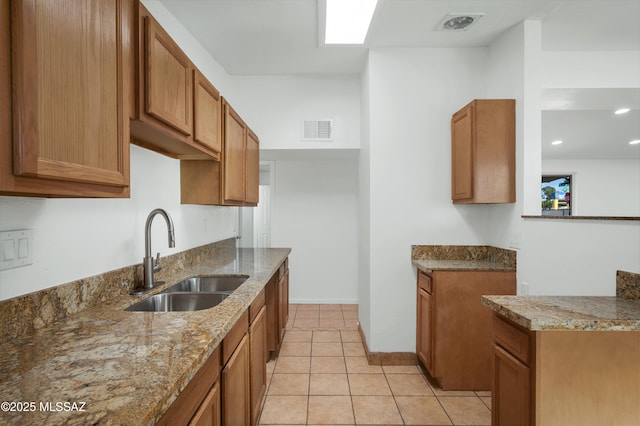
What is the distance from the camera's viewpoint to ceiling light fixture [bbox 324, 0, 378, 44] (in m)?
2.22

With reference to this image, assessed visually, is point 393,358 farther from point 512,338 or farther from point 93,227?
point 93,227

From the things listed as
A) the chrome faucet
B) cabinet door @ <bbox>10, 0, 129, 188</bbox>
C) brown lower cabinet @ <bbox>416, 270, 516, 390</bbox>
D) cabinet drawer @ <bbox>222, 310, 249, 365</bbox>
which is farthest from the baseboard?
→ cabinet door @ <bbox>10, 0, 129, 188</bbox>

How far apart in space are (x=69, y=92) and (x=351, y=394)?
2.43m

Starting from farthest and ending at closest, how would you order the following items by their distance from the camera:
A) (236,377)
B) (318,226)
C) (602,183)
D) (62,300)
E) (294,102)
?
1. (602,183)
2. (318,226)
3. (294,102)
4. (236,377)
5. (62,300)

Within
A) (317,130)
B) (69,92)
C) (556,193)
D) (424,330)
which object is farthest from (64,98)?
(556,193)

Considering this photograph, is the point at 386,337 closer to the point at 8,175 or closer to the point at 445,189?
the point at 445,189

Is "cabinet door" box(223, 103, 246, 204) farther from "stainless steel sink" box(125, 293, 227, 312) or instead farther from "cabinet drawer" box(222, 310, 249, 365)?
"cabinet drawer" box(222, 310, 249, 365)

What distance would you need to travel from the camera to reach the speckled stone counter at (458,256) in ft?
8.26

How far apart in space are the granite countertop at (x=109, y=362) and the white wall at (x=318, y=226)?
329 centimetres

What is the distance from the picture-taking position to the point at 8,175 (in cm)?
70

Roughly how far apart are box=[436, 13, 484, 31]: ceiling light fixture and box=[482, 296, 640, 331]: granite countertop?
2042 mm

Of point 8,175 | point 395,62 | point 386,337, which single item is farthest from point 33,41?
point 386,337

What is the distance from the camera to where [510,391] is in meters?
1.36

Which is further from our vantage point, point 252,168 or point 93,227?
point 252,168
